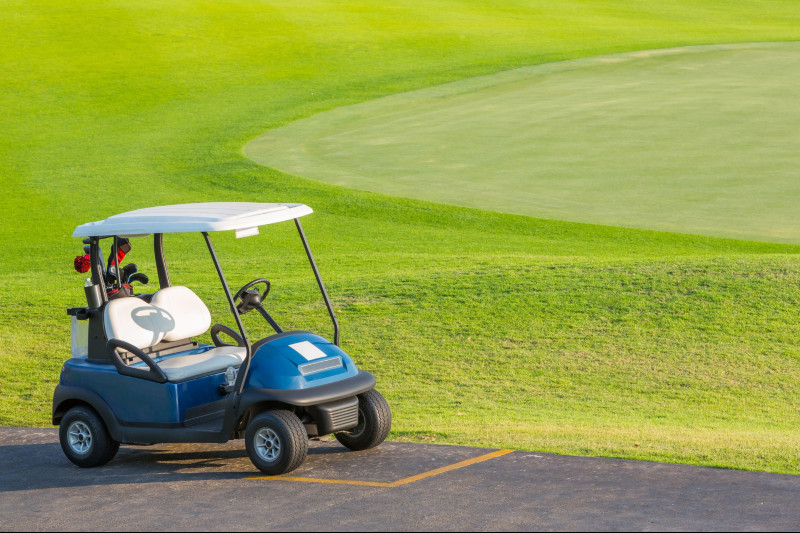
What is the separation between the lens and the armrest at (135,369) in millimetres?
7809

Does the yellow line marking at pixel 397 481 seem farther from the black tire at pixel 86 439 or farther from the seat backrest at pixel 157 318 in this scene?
the seat backrest at pixel 157 318

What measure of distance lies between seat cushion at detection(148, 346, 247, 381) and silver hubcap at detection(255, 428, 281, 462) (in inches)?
30.7

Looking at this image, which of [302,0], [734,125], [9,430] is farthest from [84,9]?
[9,430]

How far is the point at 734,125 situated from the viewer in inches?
1004

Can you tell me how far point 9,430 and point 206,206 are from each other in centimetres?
294

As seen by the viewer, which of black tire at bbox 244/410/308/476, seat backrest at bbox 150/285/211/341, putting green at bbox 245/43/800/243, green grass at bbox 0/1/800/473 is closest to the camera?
black tire at bbox 244/410/308/476

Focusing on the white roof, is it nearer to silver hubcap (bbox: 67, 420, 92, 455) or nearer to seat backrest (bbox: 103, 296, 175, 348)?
seat backrest (bbox: 103, 296, 175, 348)

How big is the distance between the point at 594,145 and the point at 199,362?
1735 centimetres

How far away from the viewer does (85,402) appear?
823cm

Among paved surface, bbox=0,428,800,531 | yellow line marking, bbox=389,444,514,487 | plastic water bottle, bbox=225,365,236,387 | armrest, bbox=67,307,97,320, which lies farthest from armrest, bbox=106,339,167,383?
yellow line marking, bbox=389,444,514,487

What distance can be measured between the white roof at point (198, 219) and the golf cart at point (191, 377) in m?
0.01

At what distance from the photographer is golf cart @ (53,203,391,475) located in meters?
7.51

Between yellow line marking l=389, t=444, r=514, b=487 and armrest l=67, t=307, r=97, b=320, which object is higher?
armrest l=67, t=307, r=97, b=320

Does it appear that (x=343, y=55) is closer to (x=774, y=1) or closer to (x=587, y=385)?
(x=774, y=1)
